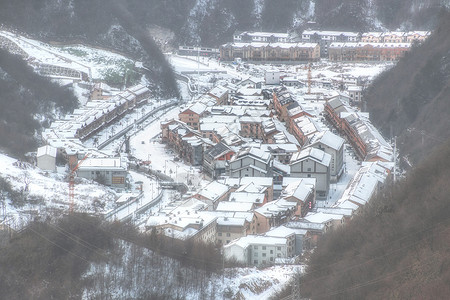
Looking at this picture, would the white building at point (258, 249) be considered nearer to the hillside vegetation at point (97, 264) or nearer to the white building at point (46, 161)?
the hillside vegetation at point (97, 264)

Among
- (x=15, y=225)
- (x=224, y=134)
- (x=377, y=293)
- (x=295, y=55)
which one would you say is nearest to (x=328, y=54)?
(x=295, y=55)

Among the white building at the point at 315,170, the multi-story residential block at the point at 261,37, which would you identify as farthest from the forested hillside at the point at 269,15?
the white building at the point at 315,170

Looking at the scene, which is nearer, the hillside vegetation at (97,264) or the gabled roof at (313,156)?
the hillside vegetation at (97,264)

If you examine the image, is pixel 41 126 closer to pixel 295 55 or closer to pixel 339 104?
pixel 339 104

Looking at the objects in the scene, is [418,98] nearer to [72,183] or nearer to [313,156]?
[313,156]

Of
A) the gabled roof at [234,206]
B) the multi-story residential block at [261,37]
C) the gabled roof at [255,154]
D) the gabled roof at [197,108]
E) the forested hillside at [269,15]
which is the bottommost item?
the gabled roof at [234,206]

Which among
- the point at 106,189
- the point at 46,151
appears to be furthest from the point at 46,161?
the point at 106,189

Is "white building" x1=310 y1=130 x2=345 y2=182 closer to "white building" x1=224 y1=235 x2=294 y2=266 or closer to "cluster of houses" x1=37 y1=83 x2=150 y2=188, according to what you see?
"cluster of houses" x1=37 y1=83 x2=150 y2=188
